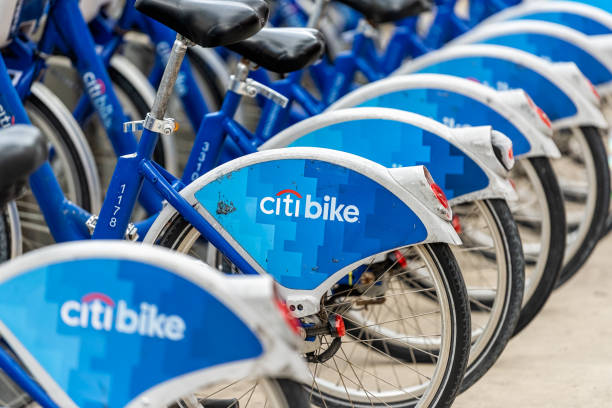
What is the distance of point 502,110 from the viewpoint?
3.42m

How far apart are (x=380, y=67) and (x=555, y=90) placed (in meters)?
1.24

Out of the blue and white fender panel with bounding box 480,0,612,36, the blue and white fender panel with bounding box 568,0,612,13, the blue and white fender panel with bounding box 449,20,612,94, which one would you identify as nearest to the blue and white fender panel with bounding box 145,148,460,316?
the blue and white fender panel with bounding box 449,20,612,94

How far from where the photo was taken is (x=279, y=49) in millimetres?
3137

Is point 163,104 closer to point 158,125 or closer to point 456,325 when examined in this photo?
point 158,125

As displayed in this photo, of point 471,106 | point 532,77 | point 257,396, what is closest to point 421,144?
point 471,106

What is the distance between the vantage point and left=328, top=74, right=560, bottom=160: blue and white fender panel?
3.44 m

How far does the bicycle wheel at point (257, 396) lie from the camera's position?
2100 mm

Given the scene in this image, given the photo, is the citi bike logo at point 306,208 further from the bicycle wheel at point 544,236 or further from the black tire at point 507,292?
the bicycle wheel at point 544,236

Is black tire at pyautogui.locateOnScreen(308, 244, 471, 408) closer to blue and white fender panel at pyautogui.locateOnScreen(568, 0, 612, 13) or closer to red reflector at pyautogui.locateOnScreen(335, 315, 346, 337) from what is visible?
red reflector at pyautogui.locateOnScreen(335, 315, 346, 337)

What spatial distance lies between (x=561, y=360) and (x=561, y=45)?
136cm

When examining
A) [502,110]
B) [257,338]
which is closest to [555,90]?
[502,110]

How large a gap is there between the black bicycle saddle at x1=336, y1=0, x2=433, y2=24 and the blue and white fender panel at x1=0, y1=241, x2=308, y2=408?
2598mm

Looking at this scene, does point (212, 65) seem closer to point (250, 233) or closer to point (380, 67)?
point (380, 67)

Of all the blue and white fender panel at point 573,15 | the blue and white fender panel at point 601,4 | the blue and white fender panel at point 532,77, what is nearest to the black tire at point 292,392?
the blue and white fender panel at point 532,77
